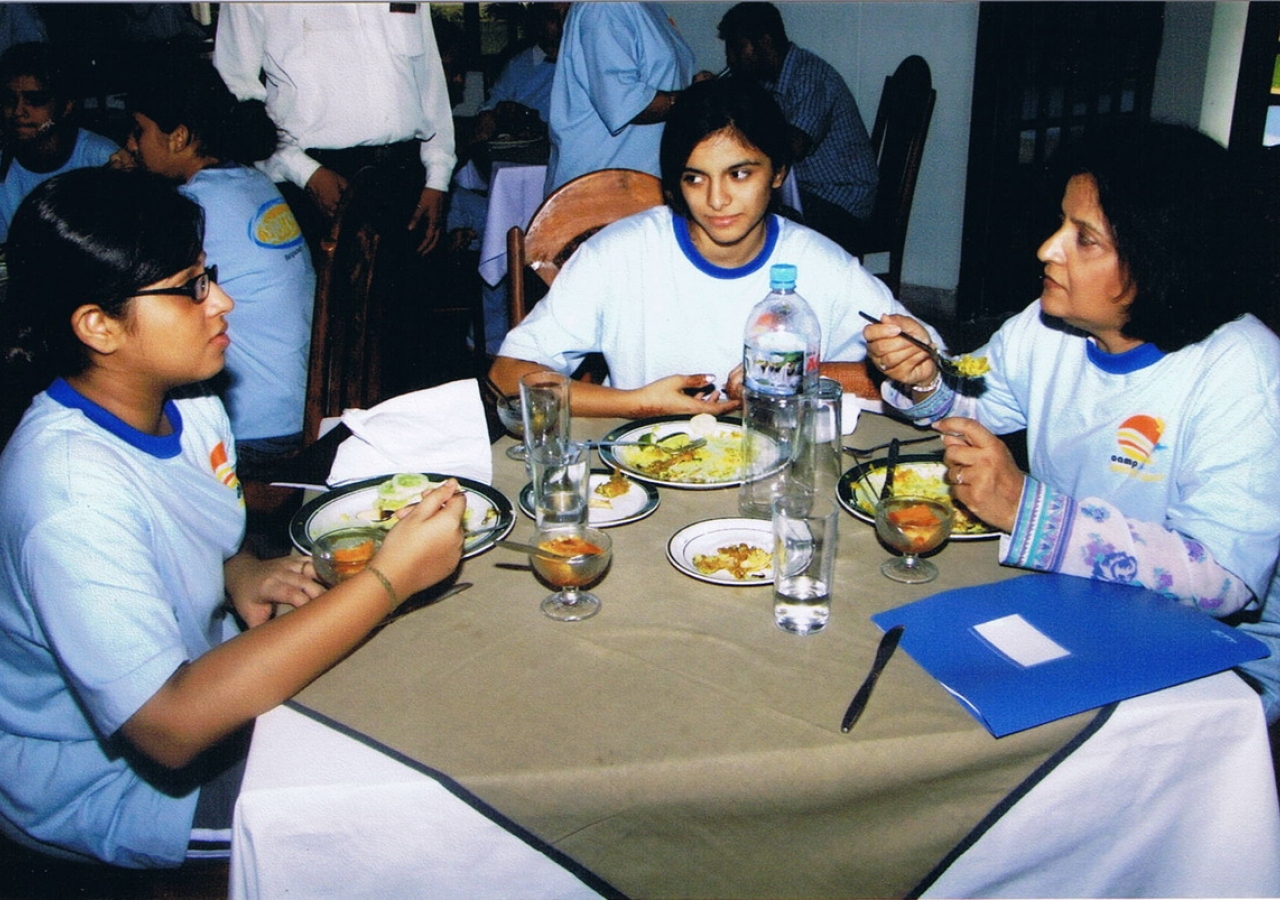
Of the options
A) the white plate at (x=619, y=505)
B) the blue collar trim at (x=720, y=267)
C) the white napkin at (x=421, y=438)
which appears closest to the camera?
the white plate at (x=619, y=505)

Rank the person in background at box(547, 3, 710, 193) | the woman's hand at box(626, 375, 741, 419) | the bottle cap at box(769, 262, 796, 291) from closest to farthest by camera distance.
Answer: the bottle cap at box(769, 262, 796, 291)
the woman's hand at box(626, 375, 741, 419)
the person in background at box(547, 3, 710, 193)

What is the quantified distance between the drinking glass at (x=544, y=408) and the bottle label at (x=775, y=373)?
0.44 meters

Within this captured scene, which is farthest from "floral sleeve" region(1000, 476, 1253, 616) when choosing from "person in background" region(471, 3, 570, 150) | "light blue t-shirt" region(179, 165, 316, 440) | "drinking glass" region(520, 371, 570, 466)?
"person in background" region(471, 3, 570, 150)

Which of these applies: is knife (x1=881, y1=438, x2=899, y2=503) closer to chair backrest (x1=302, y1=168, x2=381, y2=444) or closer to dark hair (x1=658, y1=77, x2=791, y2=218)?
dark hair (x1=658, y1=77, x2=791, y2=218)

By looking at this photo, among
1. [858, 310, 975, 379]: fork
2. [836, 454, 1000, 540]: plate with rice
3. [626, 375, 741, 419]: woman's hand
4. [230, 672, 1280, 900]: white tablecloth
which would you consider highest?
[858, 310, 975, 379]: fork

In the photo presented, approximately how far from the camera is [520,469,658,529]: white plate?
5.24 feet

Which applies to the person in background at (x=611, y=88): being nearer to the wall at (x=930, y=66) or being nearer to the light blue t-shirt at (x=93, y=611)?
the wall at (x=930, y=66)

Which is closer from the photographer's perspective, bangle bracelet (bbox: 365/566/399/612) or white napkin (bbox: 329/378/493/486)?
bangle bracelet (bbox: 365/566/399/612)

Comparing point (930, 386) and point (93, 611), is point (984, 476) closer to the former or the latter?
point (930, 386)

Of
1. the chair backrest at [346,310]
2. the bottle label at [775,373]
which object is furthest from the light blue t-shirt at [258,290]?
the bottle label at [775,373]

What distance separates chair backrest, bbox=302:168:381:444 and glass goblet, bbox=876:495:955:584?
58.2 inches

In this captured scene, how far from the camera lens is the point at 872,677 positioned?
1.15 metres

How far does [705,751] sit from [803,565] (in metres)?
0.35

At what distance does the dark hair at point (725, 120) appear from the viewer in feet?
7.37
